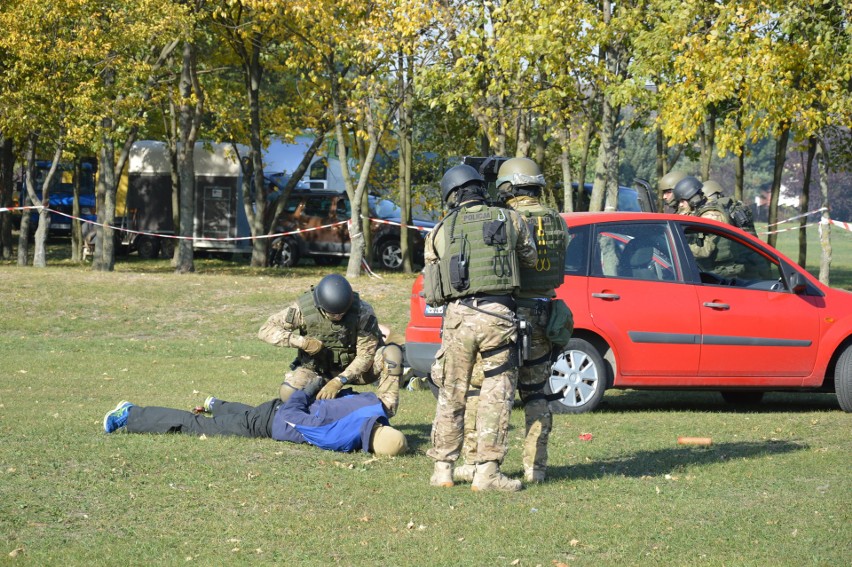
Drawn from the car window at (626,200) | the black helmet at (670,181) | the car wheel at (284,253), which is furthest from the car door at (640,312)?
the car window at (626,200)

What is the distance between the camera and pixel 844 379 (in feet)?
32.3

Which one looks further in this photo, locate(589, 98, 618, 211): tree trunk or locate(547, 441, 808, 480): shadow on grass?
locate(589, 98, 618, 211): tree trunk

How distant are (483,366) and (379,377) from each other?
72.4 inches

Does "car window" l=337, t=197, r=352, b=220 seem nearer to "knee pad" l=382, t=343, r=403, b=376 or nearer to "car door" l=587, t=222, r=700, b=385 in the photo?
"car door" l=587, t=222, r=700, b=385

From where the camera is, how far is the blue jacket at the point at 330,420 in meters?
7.56

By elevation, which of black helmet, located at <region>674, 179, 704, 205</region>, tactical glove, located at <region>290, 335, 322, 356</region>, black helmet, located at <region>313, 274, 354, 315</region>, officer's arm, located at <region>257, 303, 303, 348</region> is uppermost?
black helmet, located at <region>674, 179, 704, 205</region>

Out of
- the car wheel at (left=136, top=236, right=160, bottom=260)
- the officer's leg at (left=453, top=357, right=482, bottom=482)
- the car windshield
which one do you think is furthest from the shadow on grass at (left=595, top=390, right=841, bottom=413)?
the car wheel at (left=136, top=236, right=160, bottom=260)

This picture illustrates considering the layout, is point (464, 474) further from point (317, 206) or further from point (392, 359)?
point (317, 206)

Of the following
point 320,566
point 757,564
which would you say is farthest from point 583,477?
point 320,566

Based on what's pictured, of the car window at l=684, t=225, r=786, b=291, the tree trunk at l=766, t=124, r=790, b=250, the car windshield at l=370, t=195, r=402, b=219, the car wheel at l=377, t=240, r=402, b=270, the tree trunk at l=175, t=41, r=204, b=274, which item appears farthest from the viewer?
the car windshield at l=370, t=195, r=402, b=219

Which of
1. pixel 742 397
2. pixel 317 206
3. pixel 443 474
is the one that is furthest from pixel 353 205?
pixel 443 474

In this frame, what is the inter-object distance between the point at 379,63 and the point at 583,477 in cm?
1586

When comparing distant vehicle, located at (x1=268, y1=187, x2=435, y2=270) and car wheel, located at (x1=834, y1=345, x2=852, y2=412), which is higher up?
distant vehicle, located at (x1=268, y1=187, x2=435, y2=270)

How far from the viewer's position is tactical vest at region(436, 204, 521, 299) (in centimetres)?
629
